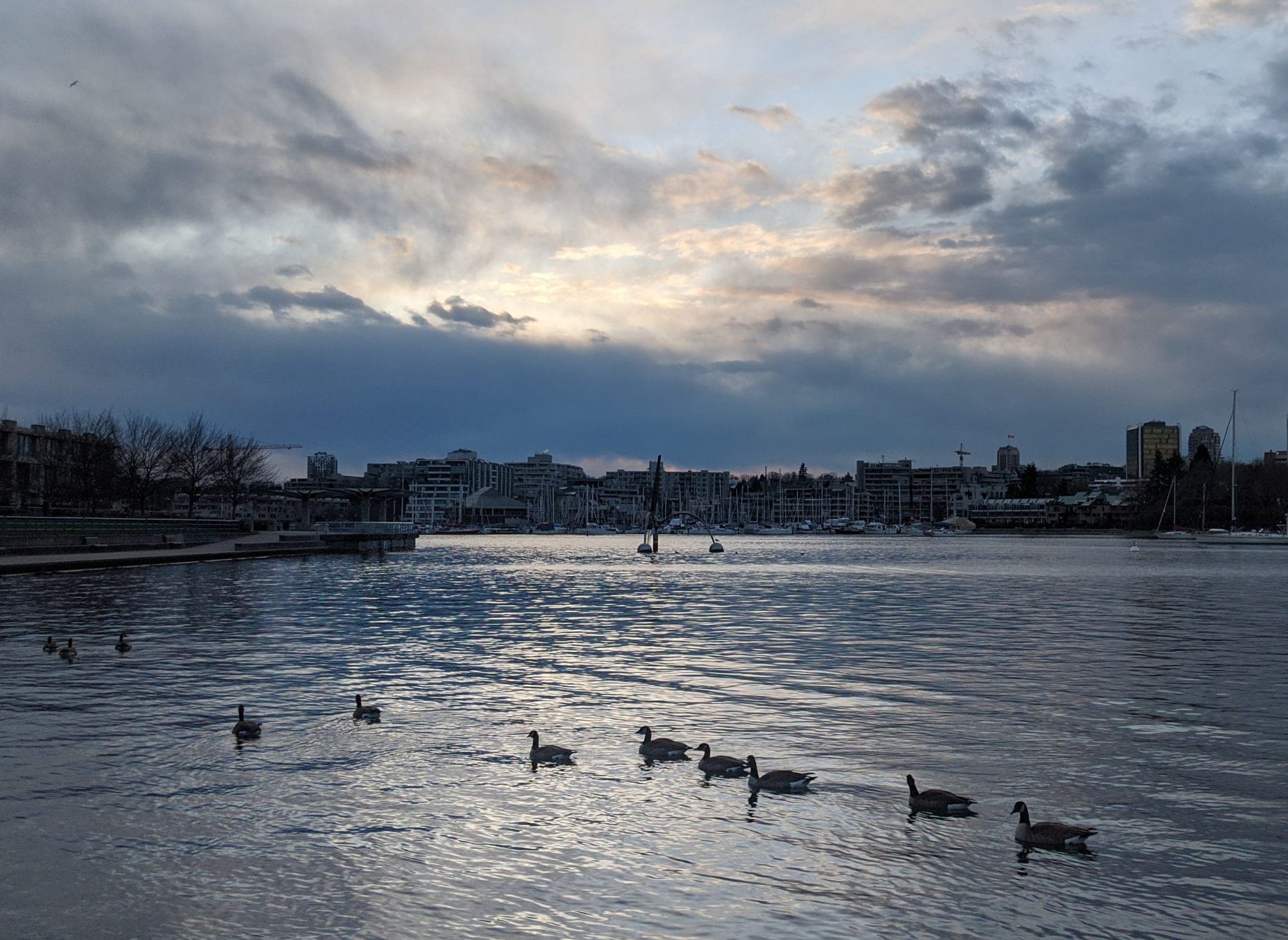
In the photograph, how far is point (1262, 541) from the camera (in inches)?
6255

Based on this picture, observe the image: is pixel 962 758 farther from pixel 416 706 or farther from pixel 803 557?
pixel 803 557

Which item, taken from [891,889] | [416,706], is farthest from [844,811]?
[416,706]

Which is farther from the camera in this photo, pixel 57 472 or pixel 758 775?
pixel 57 472

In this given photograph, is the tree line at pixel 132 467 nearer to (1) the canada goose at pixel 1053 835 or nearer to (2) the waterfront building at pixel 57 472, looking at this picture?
(2) the waterfront building at pixel 57 472

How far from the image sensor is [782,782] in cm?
1400

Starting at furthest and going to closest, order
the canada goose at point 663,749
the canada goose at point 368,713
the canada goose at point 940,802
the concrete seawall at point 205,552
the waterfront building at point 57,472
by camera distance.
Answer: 1. the waterfront building at point 57,472
2. the concrete seawall at point 205,552
3. the canada goose at point 368,713
4. the canada goose at point 663,749
5. the canada goose at point 940,802

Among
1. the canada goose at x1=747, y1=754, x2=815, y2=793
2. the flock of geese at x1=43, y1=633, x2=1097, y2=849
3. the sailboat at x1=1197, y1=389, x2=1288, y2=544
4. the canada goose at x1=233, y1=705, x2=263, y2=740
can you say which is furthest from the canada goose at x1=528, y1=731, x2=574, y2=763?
the sailboat at x1=1197, y1=389, x2=1288, y2=544

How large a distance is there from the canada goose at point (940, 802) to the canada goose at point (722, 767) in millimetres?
2673

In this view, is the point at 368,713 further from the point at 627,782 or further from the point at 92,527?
the point at 92,527

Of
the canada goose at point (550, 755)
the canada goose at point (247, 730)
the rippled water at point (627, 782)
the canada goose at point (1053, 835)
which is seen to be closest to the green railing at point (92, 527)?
the rippled water at point (627, 782)

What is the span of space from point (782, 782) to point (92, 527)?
6849cm

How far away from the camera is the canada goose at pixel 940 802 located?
42.2 feet

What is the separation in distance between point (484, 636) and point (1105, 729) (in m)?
19.9

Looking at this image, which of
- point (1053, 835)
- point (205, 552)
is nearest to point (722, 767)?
point (1053, 835)
